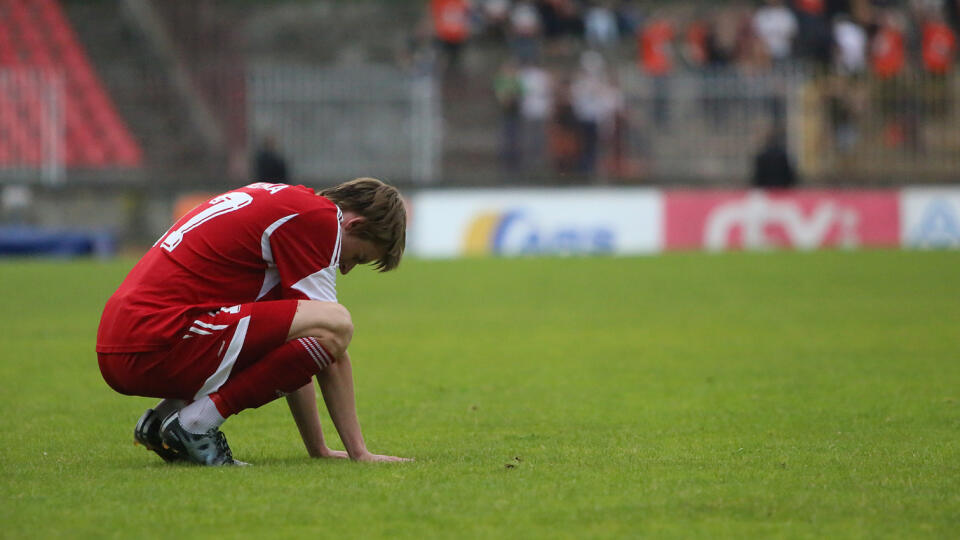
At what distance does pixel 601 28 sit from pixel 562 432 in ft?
73.5

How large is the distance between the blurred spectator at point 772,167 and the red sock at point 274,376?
757 inches

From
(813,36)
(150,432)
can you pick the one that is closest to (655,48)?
(813,36)

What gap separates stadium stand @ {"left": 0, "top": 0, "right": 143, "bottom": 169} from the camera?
2528 cm

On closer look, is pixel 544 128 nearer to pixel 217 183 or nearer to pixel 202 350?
pixel 217 183

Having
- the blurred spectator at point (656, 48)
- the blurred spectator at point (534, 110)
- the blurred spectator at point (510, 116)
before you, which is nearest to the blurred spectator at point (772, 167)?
the blurred spectator at point (656, 48)

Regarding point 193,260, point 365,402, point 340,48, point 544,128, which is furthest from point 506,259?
point 193,260

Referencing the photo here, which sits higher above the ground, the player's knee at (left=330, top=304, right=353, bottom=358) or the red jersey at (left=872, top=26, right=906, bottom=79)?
the red jersey at (left=872, top=26, right=906, bottom=79)

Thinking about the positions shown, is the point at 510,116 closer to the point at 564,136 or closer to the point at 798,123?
the point at 564,136

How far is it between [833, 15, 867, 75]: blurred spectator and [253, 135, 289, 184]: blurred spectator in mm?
10921

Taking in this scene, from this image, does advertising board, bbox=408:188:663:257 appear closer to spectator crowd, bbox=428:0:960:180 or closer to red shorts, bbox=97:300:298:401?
spectator crowd, bbox=428:0:960:180

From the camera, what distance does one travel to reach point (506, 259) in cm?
2206

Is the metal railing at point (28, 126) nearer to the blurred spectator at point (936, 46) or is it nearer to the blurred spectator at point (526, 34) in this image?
the blurred spectator at point (526, 34)

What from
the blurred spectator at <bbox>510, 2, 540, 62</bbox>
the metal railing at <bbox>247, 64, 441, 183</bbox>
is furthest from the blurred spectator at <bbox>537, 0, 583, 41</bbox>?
the metal railing at <bbox>247, 64, 441, 183</bbox>

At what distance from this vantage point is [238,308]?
5.75m
